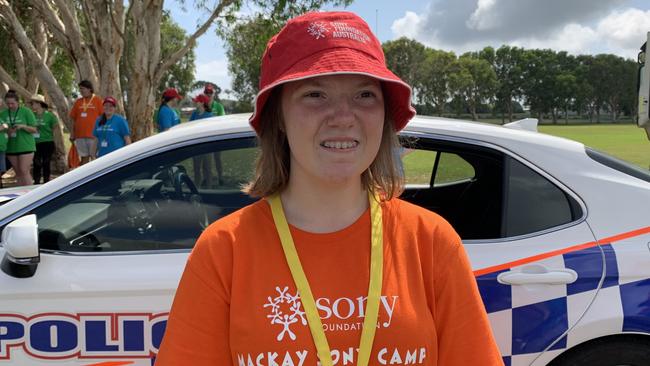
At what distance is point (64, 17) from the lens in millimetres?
11766

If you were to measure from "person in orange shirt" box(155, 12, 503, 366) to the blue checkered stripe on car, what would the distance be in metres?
0.98

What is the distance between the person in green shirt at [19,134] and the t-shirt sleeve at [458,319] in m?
9.58

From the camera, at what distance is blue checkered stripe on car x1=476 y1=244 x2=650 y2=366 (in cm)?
202

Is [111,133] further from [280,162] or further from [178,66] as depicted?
[178,66]

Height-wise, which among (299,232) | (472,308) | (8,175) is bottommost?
(8,175)

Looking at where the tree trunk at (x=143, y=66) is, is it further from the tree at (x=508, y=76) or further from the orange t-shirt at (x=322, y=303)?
the tree at (x=508, y=76)

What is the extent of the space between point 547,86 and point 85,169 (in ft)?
294

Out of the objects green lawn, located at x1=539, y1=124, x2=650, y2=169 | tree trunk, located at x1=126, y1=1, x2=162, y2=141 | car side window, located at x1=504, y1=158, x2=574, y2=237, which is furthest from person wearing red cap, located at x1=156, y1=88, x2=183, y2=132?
car side window, located at x1=504, y1=158, x2=574, y2=237

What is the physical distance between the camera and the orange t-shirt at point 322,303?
1035mm

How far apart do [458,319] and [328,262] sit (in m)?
0.28

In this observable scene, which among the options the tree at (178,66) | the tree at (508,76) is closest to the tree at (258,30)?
the tree at (178,66)

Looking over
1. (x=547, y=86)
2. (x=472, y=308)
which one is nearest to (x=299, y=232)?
(x=472, y=308)

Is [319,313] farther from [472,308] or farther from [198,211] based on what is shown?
[198,211]

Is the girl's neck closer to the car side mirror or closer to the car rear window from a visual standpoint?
the car side mirror
